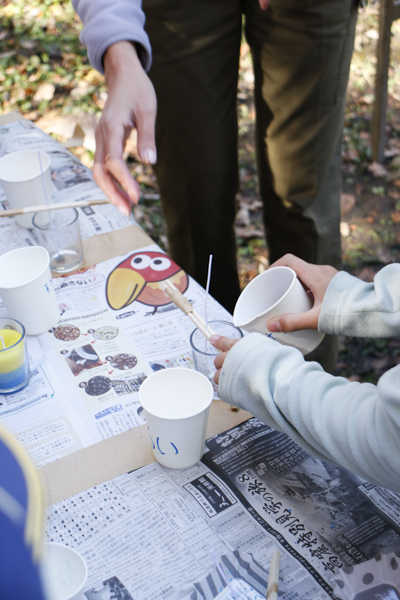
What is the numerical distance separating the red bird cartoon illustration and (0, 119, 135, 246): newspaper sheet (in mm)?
175

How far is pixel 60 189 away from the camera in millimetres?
1504

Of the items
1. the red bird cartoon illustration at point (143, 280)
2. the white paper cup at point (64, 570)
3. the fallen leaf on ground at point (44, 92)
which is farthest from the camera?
the fallen leaf on ground at point (44, 92)

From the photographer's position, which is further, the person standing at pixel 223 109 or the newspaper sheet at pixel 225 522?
the person standing at pixel 223 109

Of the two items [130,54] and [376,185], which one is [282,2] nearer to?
[130,54]

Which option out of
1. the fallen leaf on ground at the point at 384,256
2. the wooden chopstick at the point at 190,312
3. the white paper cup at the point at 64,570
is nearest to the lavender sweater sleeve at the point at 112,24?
the wooden chopstick at the point at 190,312

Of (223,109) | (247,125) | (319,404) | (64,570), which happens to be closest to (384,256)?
(223,109)

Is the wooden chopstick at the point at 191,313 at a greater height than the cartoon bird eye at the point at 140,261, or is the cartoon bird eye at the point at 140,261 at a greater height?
the wooden chopstick at the point at 191,313

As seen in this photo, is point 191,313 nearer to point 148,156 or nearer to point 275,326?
point 275,326

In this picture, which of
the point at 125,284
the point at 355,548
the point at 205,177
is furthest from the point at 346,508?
the point at 205,177

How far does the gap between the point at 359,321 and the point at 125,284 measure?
0.58 m

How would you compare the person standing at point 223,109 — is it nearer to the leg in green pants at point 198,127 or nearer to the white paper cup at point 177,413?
the leg in green pants at point 198,127

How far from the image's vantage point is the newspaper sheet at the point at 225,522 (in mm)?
689

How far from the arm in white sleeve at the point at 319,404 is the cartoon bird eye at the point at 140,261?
50cm

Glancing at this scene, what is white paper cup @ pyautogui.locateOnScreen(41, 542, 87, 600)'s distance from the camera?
0.62m
